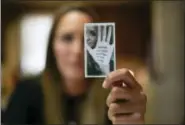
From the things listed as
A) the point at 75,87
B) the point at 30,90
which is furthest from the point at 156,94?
the point at 30,90

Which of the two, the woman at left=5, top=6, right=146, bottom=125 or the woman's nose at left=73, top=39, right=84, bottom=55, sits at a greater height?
the woman's nose at left=73, top=39, right=84, bottom=55

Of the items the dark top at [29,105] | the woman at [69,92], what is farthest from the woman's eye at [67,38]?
the dark top at [29,105]

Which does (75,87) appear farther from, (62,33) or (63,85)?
(62,33)

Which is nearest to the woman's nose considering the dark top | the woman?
the woman

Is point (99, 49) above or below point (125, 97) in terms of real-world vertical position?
above

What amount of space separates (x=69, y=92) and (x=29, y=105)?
10cm

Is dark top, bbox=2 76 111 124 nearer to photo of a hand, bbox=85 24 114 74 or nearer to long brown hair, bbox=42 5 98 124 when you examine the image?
long brown hair, bbox=42 5 98 124

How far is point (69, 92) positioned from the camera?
90cm

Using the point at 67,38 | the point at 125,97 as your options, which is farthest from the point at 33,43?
the point at 125,97

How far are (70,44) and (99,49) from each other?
0.08 metres

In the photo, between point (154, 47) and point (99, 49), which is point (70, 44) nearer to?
point (99, 49)

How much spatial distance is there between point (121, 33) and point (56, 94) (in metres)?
0.22

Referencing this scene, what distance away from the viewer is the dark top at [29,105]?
2.95 ft

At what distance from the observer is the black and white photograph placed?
841mm
